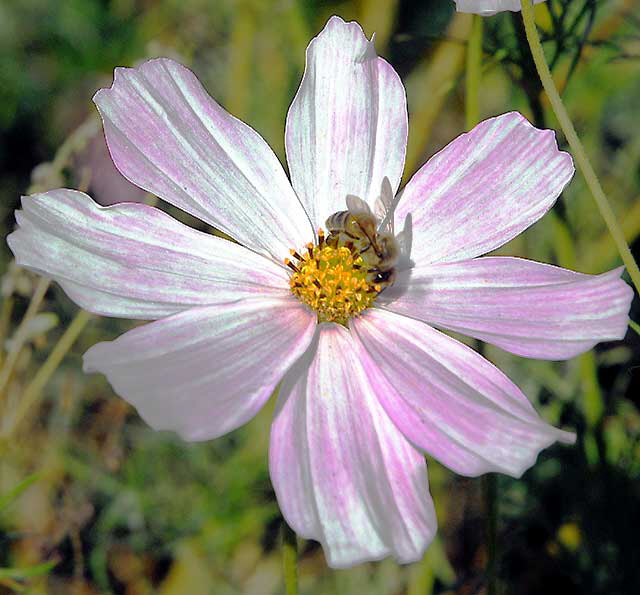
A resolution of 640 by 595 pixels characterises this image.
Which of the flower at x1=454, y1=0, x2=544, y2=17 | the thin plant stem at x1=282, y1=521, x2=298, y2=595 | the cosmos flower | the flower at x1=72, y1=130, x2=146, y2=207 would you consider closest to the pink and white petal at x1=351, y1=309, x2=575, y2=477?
the cosmos flower

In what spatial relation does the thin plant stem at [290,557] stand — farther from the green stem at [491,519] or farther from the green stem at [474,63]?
the green stem at [474,63]

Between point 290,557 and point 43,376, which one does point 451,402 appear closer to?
point 290,557

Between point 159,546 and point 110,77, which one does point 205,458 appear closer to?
point 159,546

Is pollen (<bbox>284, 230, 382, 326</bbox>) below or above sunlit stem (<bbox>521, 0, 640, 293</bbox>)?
below

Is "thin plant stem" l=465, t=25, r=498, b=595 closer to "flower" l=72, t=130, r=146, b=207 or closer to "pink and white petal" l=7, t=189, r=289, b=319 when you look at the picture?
"pink and white petal" l=7, t=189, r=289, b=319

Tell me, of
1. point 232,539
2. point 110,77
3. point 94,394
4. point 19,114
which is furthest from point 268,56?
point 232,539
